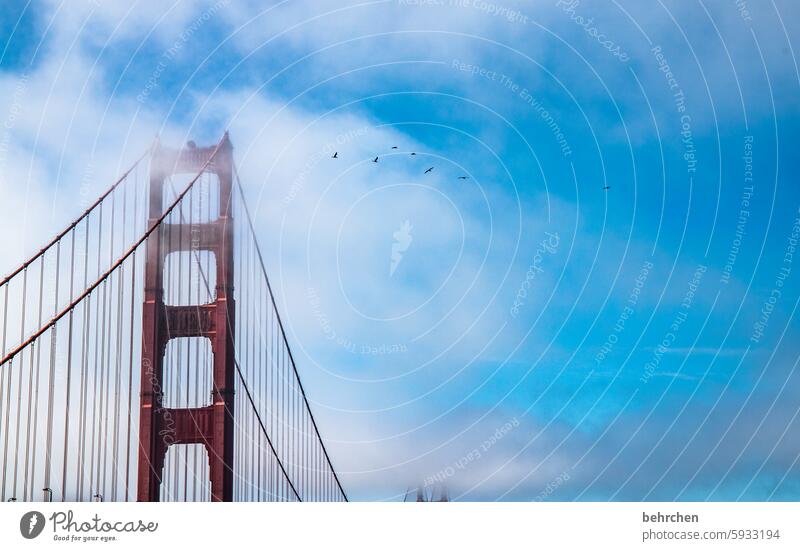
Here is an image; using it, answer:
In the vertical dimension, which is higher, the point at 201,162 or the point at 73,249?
the point at 201,162
